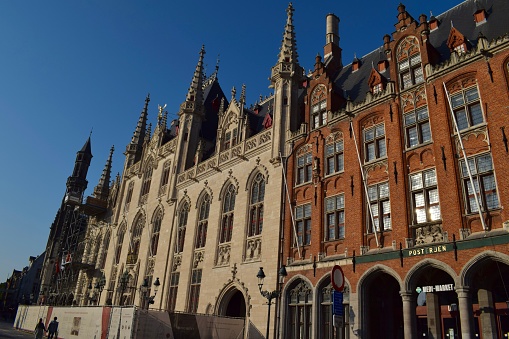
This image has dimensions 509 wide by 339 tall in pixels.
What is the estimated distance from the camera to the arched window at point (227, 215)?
27889mm

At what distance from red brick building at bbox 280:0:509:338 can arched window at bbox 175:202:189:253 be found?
11.9 metres

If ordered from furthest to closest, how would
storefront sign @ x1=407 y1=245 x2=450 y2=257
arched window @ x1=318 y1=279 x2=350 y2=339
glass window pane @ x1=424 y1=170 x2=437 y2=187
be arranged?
arched window @ x1=318 y1=279 x2=350 y2=339 → glass window pane @ x1=424 y1=170 x2=437 y2=187 → storefront sign @ x1=407 y1=245 x2=450 y2=257

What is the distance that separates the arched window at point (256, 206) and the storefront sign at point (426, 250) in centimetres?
1048

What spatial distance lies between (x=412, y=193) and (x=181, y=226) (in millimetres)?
20198

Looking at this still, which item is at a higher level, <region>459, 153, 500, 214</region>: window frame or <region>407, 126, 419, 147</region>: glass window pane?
<region>407, 126, 419, 147</region>: glass window pane

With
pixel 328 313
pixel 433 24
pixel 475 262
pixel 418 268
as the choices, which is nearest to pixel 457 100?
pixel 475 262

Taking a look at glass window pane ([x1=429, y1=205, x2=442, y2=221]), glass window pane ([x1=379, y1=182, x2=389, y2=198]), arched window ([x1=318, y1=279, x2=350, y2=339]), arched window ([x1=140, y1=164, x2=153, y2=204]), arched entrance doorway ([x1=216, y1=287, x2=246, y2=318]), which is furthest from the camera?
arched window ([x1=140, y1=164, x2=153, y2=204])

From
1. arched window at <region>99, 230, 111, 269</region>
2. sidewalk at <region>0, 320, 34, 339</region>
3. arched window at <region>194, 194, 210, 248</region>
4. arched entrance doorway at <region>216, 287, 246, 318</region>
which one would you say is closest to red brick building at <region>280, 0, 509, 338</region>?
arched entrance doorway at <region>216, 287, 246, 318</region>

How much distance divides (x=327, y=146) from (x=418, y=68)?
6301 millimetres

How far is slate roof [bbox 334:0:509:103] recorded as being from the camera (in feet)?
63.7

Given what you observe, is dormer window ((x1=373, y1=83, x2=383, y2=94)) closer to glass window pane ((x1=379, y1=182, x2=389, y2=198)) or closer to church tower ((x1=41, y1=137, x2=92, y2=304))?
glass window pane ((x1=379, y1=182, x2=389, y2=198))

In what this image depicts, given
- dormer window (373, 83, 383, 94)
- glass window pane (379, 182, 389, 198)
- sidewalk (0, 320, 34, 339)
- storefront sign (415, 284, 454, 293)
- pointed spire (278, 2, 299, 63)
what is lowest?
sidewalk (0, 320, 34, 339)

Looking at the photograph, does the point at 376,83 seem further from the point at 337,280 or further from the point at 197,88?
the point at 197,88

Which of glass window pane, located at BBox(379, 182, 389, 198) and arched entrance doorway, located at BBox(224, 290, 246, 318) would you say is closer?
glass window pane, located at BBox(379, 182, 389, 198)
